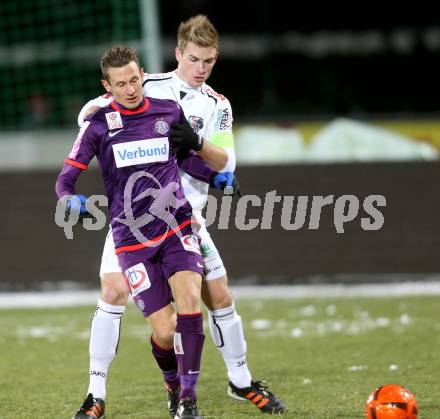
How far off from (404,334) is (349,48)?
15.7 metres

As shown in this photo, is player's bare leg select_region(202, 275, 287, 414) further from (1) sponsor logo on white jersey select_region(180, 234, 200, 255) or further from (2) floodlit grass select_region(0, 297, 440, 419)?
(1) sponsor logo on white jersey select_region(180, 234, 200, 255)

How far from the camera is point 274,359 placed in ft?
25.8

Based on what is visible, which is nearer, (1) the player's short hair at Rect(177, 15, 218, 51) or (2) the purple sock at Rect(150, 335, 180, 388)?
(1) the player's short hair at Rect(177, 15, 218, 51)

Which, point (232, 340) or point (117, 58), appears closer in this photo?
point (117, 58)

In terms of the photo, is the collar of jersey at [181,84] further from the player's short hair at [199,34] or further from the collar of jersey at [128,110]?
the collar of jersey at [128,110]

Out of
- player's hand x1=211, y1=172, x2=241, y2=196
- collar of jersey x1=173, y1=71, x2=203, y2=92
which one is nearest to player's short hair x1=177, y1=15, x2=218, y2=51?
collar of jersey x1=173, y1=71, x2=203, y2=92

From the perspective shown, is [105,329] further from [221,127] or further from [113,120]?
[221,127]

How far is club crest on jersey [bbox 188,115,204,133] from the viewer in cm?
605

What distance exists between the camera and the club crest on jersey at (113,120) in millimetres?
5582

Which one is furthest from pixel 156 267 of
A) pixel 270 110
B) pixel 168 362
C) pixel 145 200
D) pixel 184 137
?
pixel 270 110

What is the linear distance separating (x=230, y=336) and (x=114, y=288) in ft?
2.71

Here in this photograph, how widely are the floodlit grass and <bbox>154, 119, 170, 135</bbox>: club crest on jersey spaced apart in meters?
1.56

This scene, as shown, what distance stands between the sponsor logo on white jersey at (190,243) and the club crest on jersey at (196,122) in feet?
2.10

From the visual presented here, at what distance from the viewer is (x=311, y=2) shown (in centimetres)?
2508
